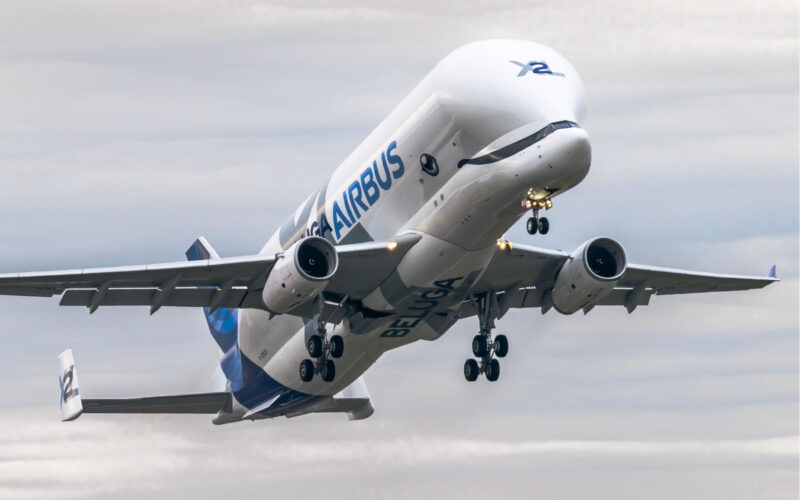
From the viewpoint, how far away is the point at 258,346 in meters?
64.7

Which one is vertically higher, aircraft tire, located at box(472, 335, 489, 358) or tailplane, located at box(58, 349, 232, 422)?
aircraft tire, located at box(472, 335, 489, 358)

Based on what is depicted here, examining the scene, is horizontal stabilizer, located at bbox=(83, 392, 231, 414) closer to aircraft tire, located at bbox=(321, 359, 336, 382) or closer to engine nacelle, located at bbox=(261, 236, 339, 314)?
aircraft tire, located at bbox=(321, 359, 336, 382)

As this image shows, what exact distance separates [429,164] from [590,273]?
7.56 m

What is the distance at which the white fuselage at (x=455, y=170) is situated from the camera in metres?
53.1

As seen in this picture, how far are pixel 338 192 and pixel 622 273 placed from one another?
8898mm

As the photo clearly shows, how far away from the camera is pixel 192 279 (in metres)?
57.3

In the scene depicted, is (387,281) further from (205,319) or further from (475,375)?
(205,319)

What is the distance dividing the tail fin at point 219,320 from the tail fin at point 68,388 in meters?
5.04

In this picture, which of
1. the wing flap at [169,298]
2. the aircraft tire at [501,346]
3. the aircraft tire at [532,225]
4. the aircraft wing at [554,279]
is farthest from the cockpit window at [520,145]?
the wing flap at [169,298]

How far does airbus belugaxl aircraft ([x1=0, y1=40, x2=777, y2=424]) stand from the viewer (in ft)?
175

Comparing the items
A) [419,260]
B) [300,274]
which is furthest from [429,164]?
[300,274]

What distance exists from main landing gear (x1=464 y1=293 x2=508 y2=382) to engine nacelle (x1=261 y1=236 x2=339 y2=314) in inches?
295

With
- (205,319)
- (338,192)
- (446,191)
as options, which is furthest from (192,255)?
(446,191)

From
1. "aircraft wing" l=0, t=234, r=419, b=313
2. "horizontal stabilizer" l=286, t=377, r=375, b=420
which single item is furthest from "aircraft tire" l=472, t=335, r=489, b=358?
"horizontal stabilizer" l=286, t=377, r=375, b=420
